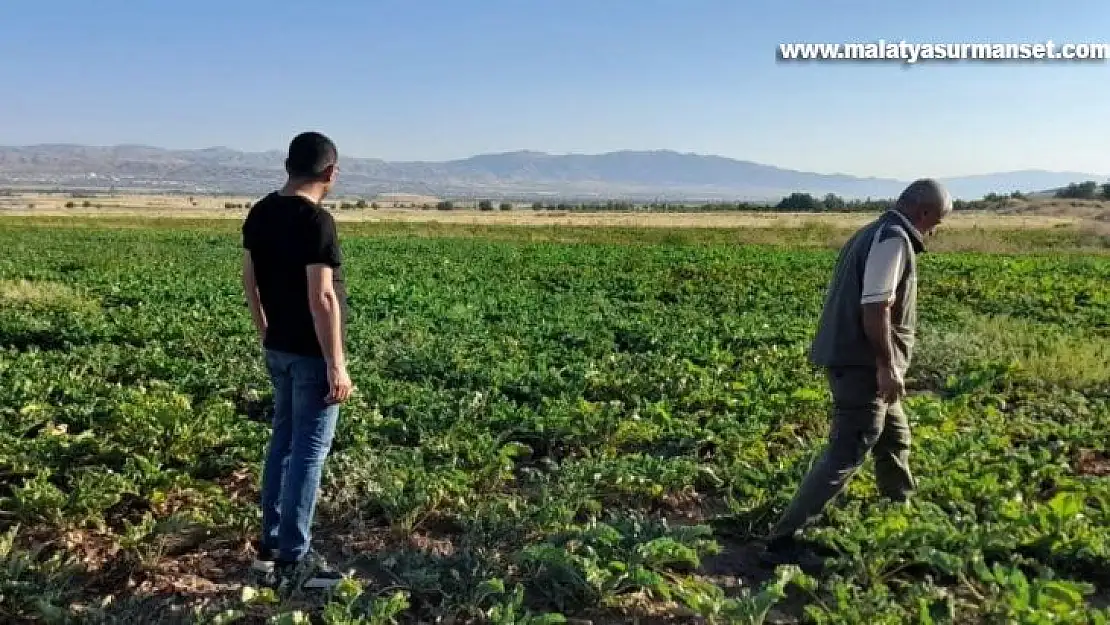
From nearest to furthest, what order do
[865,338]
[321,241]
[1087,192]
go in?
1. [321,241]
2. [865,338]
3. [1087,192]

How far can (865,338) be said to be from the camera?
166 inches

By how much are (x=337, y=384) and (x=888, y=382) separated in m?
2.67

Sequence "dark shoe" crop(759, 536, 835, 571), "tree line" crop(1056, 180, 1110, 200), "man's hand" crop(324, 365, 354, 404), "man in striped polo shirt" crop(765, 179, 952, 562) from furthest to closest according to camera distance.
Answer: "tree line" crop(1056, 180, 1110, 200), "dark shoe" crop(759, 536, 835, 571), "man in striped polo shirt" crop(765, 179, 952, 562), "man's hand" crop(324, 365, 354, 404)

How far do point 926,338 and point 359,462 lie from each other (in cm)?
727

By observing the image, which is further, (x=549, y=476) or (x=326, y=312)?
(x=549, y=476)

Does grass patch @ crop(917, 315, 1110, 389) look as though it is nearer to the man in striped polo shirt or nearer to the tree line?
the man in striped polo shirt

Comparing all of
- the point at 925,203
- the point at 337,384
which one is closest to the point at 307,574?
the point at 337,384

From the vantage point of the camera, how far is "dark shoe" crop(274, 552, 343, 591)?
391cm

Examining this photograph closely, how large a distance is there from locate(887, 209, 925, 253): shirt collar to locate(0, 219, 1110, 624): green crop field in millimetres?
1401

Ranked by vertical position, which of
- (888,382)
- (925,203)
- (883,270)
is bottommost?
(888,382)

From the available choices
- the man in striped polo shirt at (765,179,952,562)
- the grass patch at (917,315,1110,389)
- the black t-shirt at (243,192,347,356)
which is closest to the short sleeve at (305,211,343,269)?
the black t-shirt at (243,192,347,356)

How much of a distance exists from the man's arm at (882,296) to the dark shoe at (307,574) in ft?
9.25

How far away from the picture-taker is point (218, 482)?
5383 millimetres

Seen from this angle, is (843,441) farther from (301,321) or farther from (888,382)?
(301,321)
